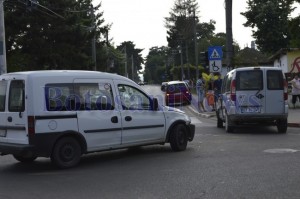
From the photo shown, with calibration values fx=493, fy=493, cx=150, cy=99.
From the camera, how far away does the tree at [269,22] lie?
52.0 m

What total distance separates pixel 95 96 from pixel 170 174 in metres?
2.36

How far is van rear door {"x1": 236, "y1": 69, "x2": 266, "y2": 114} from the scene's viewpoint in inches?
572

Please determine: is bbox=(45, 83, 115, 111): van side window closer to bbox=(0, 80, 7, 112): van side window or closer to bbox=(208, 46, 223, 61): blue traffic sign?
bbox=(0, 80, 7, 112): van side window

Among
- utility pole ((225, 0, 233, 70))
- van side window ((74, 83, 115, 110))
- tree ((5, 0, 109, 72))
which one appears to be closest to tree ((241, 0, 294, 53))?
tree ((5, 0, 109, 72))

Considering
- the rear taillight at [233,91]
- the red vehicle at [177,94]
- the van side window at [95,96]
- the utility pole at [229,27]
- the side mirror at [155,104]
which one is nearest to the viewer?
the van side window at [95,96]

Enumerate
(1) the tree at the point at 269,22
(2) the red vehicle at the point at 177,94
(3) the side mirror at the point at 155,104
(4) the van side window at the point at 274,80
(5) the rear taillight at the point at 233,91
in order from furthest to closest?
(1) the tree at the point at 269,22 → (2) the red vehicle at the point at 177,94 → (5) the rear taillight at the point at 233,91 → (4) the van side window at the point at 274,80 → (3) the side mirror at the point at 155,104

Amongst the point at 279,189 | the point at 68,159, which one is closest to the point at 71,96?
the point at 68,159

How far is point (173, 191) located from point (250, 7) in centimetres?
4942

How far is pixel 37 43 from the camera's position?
38.2 meters

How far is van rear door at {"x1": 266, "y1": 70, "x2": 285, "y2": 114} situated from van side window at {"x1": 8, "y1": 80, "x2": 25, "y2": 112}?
798 cm

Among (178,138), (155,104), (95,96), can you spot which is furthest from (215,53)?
(95,96)

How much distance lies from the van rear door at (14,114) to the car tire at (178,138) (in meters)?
3.58

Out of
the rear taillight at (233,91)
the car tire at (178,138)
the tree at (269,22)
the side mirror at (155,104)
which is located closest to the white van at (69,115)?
the side mirror at (155,104)

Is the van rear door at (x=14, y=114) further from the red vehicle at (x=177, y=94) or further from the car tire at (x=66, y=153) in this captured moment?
the red vehicle at (x=177, y=94)
